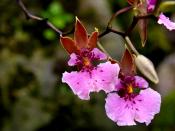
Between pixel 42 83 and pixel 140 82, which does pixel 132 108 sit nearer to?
pixel 140 82

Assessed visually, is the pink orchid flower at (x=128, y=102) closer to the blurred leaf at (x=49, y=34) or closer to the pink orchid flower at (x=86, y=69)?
the pink orchid flower at (x=86, y=69)

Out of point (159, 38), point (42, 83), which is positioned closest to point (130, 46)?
point (42, 83)

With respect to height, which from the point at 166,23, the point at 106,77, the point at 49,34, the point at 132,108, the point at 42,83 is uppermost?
the point at 166,23

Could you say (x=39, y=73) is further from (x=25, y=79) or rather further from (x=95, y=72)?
(x=95, y=72)

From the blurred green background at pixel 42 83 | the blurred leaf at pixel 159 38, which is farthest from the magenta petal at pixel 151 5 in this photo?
the blurred leaf at pixel 159 38

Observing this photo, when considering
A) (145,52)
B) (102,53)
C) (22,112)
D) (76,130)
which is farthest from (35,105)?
(102,53)
